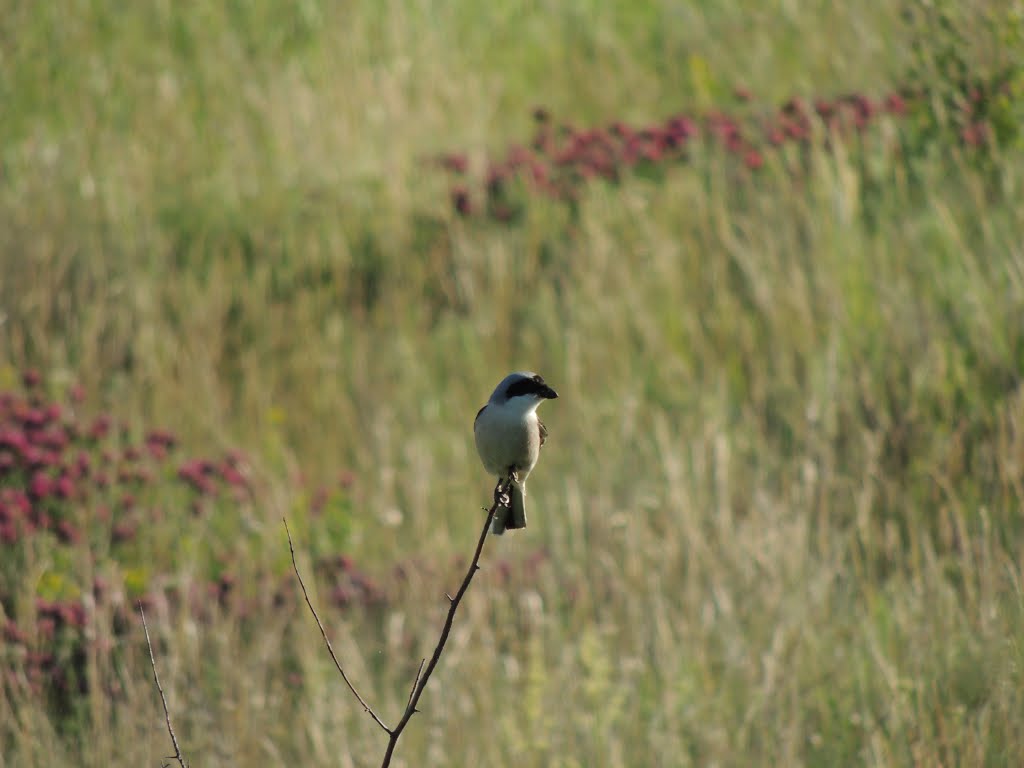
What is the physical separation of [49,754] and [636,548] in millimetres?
1802

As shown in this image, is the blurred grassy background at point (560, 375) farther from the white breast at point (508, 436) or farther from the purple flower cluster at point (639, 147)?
the white breast at point (508, 436)

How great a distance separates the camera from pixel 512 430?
1996 mm

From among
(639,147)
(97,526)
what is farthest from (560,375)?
(97,526)

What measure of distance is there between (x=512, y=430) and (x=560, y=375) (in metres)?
3.39

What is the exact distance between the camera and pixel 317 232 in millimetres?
6492

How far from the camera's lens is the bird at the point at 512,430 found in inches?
78.5

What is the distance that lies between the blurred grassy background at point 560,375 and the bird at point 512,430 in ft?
4.52

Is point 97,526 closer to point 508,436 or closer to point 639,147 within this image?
point 508,436

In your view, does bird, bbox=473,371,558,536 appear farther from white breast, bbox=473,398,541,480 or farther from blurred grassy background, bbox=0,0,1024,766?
blurred grassy background, bbox=0,0,1024,766

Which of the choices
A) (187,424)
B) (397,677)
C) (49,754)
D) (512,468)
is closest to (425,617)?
(397,677)

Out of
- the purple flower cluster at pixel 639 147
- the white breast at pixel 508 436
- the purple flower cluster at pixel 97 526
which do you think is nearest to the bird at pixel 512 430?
the white breast at pixel 508 436

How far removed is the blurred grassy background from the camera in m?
3.50

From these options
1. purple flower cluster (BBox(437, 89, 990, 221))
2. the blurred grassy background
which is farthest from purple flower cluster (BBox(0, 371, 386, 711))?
purple flower cluster (BBox(437, 89, 990, 221))

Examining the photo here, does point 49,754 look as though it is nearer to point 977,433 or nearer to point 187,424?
point 187,424
